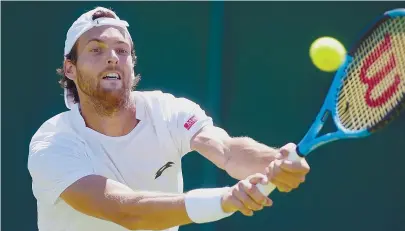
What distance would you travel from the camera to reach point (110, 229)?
3.69 metres

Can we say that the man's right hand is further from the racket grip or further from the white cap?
the white cap

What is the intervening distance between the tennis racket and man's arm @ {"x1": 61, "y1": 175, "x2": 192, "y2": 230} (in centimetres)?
55

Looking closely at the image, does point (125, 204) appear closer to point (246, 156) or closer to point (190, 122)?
point (246, 156)

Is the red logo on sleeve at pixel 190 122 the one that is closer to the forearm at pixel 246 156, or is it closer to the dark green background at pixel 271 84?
the forearm at pixel 246 156

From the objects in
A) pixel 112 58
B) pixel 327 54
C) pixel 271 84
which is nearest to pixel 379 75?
pixel 327 54

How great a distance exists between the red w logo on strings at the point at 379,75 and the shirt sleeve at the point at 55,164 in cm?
111

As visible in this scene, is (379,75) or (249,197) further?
(379,75)

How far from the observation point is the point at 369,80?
3.26 metres

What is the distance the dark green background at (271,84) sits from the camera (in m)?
5.71

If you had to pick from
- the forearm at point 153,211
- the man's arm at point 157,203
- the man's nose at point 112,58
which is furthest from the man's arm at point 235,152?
the man's nose at point 112,58

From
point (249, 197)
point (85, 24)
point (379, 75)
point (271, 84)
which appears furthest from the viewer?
point (271, 84)

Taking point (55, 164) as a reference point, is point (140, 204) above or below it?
below

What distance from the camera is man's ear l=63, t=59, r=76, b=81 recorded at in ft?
13.4

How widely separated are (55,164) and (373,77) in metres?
1.26
